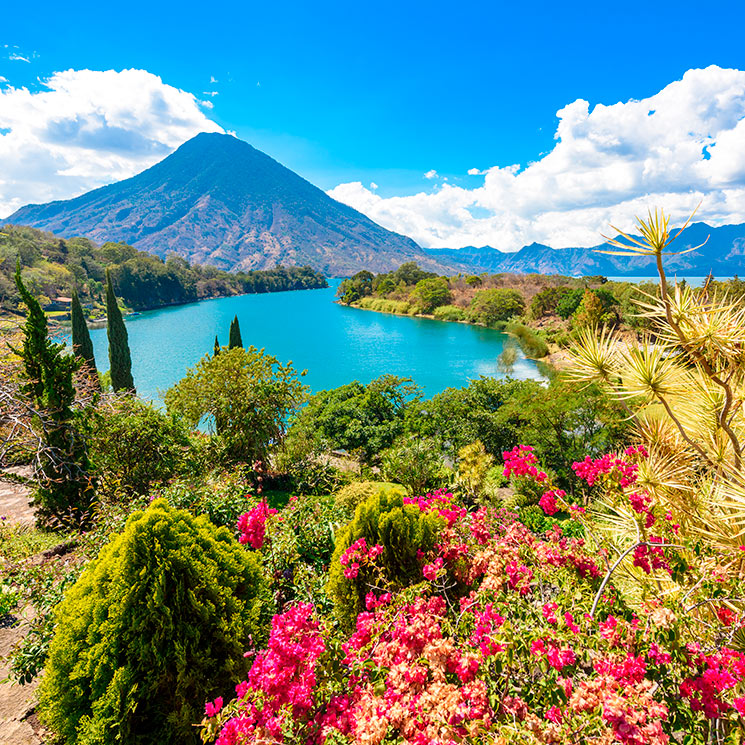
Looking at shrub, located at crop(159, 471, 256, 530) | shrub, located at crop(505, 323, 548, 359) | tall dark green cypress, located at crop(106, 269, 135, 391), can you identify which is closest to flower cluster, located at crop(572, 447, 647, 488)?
shrub, located at crop(159, 471, 256, 530)

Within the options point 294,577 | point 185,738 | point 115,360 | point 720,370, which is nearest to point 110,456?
point 294,577

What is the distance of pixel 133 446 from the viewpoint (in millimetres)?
7988

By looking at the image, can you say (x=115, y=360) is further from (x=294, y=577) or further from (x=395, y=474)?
(x=294, y=577)

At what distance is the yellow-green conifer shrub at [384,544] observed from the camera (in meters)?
3.37

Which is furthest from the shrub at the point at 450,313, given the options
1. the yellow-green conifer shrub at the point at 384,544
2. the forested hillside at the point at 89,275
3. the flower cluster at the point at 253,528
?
the flower cluster at the point at 253,528

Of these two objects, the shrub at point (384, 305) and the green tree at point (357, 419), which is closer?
the green tree at point (357, 419)

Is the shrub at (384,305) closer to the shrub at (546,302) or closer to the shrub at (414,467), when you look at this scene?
the shrub at (546,302)

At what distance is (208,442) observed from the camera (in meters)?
10.7

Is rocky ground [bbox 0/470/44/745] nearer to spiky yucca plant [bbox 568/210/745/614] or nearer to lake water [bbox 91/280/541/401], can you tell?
spiky yucca plant [bbox 568/210/745/614]

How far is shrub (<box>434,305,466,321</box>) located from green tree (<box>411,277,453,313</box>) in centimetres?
201

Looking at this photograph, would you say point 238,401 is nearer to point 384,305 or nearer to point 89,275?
point 384,305

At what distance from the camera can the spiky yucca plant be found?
2.07 meters

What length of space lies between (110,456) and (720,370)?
30.4 feet

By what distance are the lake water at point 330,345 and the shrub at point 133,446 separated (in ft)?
34.8
